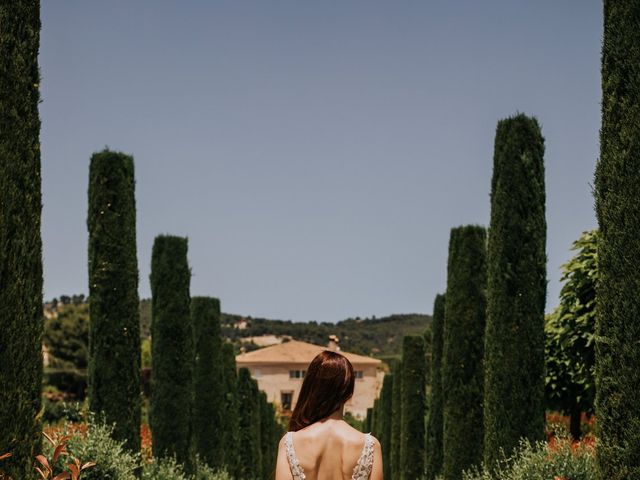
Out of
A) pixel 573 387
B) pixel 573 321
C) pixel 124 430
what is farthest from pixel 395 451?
pixel 124 430

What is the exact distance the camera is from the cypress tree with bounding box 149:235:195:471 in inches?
685

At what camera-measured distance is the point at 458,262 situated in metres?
16.8

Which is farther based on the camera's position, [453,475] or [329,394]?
[453,475]

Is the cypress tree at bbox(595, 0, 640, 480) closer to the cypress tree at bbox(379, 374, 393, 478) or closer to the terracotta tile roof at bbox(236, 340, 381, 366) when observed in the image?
the cypress tree at bbox(379, 374, 393, 478)

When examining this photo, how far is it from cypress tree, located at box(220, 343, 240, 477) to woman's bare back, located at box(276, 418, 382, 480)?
18.4 meters

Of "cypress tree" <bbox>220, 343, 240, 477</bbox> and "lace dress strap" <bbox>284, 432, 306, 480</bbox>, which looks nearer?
"lace dress strap" <bbox>284, 432, 306, 480</bbox>

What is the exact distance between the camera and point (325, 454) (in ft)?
16.4

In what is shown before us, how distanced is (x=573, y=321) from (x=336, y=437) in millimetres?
14067

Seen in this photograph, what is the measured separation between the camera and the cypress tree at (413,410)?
23672 millimetres

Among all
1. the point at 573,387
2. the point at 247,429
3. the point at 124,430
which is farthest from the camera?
the point at 247,429

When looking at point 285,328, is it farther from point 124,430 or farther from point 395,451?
point 124,430

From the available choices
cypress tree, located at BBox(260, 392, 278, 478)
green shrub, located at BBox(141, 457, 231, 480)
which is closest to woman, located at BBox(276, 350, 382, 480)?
green shrub, located at BBox(141, 457, 231, 480)

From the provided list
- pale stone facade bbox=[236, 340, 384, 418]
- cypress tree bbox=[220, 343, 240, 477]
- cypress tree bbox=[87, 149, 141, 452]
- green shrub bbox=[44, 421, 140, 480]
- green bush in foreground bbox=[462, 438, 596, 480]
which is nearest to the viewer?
green bush in foreground bbox=[462, 438, 596, 480]

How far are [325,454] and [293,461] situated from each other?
0.20 metres
